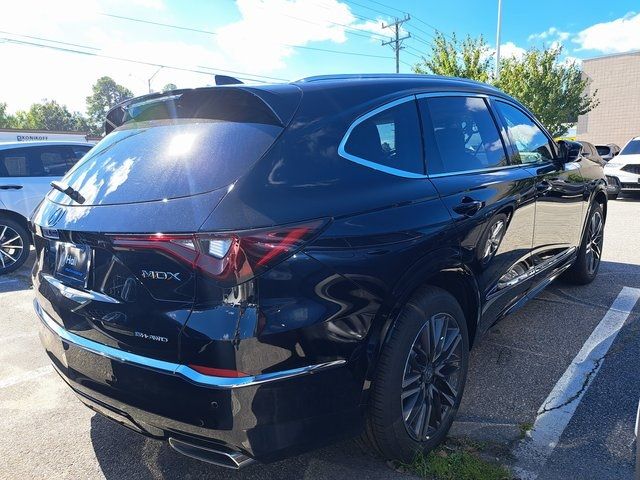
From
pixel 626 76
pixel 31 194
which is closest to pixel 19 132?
pixel 31 194

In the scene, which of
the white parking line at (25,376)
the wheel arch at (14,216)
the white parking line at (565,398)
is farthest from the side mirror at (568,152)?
the wheel arch at (14,216)

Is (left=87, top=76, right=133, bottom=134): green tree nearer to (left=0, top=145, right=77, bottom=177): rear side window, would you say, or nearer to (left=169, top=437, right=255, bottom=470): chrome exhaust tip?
(left=0, top=145, right=77, bottom=177): rear side window

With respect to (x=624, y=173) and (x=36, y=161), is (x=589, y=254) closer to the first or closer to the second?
(x=36, y=161)

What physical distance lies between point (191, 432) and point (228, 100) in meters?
1.37

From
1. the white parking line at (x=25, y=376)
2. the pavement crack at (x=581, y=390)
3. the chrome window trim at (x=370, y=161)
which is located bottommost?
the pavement crack at (x=581, y=390)

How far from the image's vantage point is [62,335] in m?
2.19

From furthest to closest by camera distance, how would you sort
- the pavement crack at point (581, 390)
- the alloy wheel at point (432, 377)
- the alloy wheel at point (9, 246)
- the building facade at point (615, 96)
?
the building facade at point (615, 96) < the alloy wheel at point (9, 246) < the pavement crack at point (581, 390) < the alloy wheel at point (432, 377)

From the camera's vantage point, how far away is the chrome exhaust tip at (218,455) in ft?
5.85

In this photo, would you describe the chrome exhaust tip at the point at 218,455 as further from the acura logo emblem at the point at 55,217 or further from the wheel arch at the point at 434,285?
the acura logo emblem at the point at 55,217

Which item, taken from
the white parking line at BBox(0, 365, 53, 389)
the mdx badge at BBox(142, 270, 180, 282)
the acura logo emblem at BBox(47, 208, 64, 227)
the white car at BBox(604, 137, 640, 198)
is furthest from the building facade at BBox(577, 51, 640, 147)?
the mdx badge at BBox(142, 270, 180, 282)

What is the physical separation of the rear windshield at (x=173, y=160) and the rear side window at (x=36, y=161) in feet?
18.3

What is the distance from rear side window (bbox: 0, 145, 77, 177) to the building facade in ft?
100

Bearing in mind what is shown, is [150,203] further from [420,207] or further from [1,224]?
[1,224]

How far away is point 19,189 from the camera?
22.6 feet
